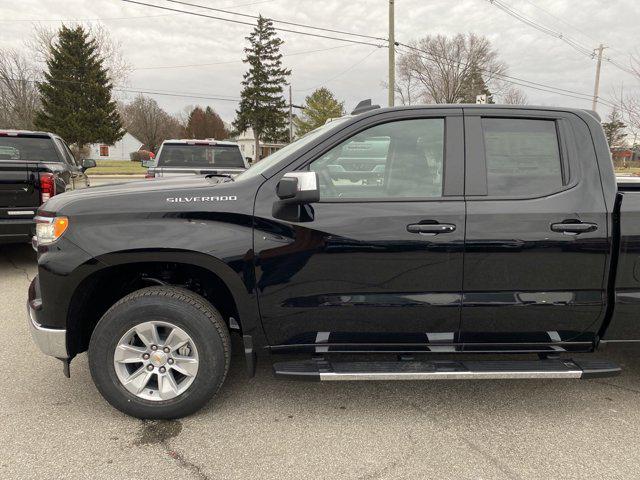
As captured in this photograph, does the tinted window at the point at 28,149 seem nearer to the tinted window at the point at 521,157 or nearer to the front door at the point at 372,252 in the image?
the front door at the point at 372,252

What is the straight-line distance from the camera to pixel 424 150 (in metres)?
2.94

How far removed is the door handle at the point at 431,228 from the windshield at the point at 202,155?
269 inches

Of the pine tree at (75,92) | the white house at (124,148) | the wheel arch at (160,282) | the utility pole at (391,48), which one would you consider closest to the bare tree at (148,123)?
the white house at (124,148)

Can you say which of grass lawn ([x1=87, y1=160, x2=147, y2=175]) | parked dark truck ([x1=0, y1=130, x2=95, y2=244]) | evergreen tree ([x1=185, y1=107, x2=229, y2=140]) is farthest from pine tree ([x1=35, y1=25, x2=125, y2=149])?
parked dark truck ([x1=0, y1=130, x2=95, y2=244])

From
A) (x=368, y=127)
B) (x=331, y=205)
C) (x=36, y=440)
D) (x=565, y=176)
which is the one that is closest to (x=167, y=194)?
(x=331, y=205)

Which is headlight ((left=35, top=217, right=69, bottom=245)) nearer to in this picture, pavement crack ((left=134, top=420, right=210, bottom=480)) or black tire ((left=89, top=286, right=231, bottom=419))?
black tire ((left=89, top=286, right=231, bottom=419))

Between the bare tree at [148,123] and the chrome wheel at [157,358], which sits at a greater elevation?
the bare tree at [148,123]

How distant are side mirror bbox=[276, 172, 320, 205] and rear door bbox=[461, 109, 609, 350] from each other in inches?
36.8

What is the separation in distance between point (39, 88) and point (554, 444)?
1793 inches

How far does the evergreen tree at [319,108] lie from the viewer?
209ft

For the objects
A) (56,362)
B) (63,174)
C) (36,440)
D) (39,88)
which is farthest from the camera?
(39,88)

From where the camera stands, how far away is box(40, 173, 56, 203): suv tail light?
5836 millimetres

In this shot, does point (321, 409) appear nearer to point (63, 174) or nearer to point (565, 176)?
point (565, 176)

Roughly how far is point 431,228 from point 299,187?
81 centimetres
